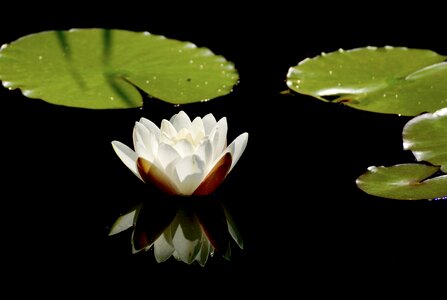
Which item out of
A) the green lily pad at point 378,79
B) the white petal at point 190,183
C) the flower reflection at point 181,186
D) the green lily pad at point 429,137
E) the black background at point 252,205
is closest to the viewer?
the black background at point 252,205

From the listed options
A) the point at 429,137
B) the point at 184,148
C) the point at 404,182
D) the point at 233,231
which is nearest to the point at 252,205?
the point at 233,231

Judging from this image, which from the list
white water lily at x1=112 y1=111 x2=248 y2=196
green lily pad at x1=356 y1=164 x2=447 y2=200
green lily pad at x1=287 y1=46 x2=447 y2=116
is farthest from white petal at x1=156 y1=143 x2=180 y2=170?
green lily pad at x1=287 y1=46 x2=447 y2=116

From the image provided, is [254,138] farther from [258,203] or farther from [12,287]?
[12,287]

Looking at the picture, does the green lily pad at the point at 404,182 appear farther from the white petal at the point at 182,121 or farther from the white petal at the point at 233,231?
the white petal at the point at 182,121

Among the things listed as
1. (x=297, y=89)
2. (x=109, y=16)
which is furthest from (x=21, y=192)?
(x=109, y=16)

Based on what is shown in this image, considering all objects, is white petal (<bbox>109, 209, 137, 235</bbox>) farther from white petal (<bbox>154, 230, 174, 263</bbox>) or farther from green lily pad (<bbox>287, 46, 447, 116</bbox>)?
green lily pad (<bbox>287, 46, 447, 116</bbox>)

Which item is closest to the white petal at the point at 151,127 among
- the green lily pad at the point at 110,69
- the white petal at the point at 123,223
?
the white petal at the point at 123,223
